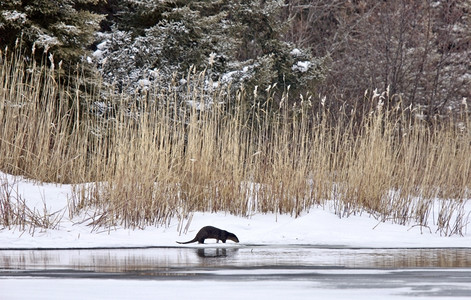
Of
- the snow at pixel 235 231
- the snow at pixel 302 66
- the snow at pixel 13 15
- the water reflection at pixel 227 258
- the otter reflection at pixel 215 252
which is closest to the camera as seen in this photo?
the water reflection at pixel 227 258

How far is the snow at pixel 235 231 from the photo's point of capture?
6.51 m

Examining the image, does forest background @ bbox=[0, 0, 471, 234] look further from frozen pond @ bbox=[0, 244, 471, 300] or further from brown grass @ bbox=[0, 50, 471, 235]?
frozen pond @ bbox=[0, 244, 471, 300]

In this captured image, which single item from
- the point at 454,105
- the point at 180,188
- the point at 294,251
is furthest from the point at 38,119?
the point at 454,105

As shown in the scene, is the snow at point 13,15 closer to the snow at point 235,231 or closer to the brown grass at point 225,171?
the brown grass at point 225,171

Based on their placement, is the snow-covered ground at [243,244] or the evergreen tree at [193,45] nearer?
the snow-covered ground at [243,244]

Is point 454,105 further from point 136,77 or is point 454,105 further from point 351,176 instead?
point 351,176

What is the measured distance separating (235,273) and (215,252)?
4.57 ft

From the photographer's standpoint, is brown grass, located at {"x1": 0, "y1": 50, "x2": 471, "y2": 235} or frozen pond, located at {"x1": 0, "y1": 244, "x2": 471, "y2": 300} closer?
frozen pond, located at {"x1": 0, "y1": 244, "x2": 471, "y2": 300}

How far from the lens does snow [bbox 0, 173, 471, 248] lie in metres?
6.51

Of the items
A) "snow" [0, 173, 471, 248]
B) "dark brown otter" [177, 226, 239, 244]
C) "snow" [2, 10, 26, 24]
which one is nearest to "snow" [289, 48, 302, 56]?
"snow" [2, 10, 26, 24]

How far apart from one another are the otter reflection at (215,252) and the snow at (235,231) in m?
0.44

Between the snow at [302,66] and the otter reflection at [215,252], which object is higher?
the snow at [302,66]

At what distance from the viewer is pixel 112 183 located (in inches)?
288

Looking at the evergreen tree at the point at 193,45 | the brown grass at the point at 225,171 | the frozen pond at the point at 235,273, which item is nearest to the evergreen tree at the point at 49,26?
the evergreen tree at the point at 193,45
